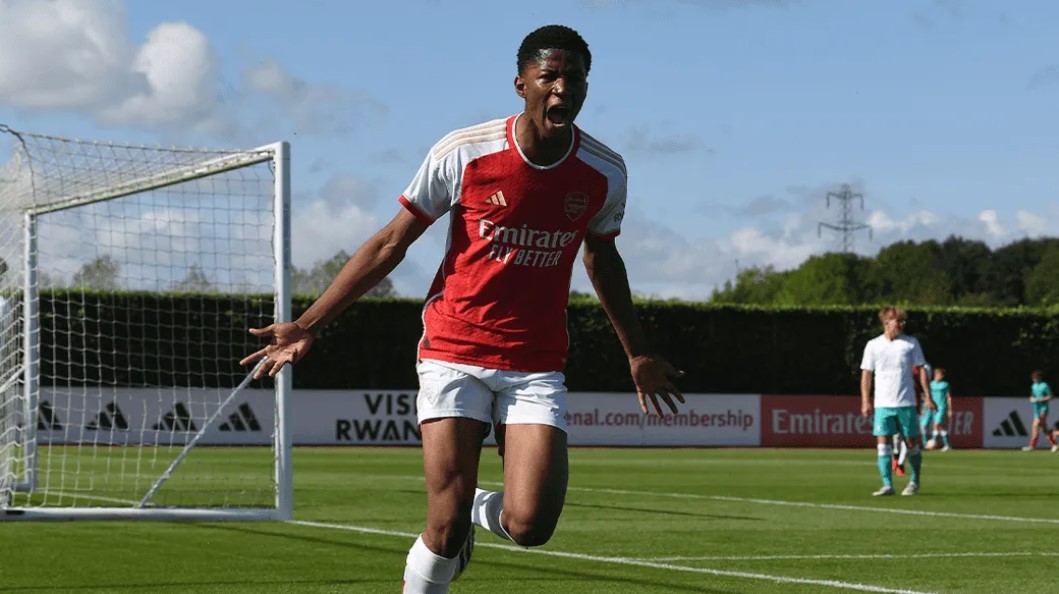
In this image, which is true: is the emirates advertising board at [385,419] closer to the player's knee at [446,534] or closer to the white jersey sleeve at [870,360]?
the white jersey sleeve at [870,360]

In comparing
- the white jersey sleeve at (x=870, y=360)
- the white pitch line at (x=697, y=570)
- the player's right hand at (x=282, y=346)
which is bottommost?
the white pitch line at (x=697, y=570)

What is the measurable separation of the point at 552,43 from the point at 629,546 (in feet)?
20.1

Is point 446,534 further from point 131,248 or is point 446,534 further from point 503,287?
point 131,248

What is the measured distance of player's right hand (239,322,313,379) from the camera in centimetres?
582

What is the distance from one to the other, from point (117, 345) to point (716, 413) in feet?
48.1

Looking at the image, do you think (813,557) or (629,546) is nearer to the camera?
(813,557)

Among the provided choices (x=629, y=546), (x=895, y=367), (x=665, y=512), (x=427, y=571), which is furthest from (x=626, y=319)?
(x=895, y=367)

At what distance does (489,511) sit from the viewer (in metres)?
6.60

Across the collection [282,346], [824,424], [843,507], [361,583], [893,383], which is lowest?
[824,424]

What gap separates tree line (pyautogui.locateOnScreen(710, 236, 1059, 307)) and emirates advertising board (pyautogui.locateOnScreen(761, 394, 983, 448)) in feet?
239

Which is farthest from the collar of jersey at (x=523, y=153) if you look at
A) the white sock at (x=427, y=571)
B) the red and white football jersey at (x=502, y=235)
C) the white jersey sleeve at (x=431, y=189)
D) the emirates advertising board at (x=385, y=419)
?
the emirates advertising board at (x=385, y=419)

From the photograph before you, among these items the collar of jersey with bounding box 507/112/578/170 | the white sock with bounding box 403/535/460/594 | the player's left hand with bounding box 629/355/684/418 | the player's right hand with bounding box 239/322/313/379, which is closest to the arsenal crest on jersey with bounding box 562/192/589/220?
the collar of jersey with bounding box 507/112/578/170

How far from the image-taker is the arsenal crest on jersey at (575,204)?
6199 millimetres

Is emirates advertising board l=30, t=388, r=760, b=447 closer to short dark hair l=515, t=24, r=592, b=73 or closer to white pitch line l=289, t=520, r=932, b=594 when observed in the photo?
white pitch line l=289, t=520, r=932, b=594
